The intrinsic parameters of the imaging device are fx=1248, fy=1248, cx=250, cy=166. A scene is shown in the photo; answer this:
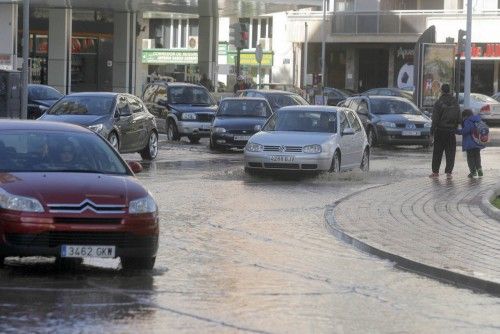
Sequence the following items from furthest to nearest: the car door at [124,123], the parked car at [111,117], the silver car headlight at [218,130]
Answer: the silver car headlight at [218,130]
the car door at [124,123]
the parked car at [111,117]

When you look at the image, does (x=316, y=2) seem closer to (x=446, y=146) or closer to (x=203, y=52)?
(x=203, y=52)

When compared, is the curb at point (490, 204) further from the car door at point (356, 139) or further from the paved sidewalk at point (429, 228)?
the car door at point (356, 139)

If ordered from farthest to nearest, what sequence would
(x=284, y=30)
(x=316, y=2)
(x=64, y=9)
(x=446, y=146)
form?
1. (x=284, y=30)
2. (x=64, y=9)
3. (x=316, y=2)
4. (x=446, y=146)

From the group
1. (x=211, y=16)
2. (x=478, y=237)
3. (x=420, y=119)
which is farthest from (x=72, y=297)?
(x=211, y=16)

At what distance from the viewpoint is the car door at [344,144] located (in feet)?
81.4

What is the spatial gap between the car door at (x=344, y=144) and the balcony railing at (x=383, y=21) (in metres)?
40.3

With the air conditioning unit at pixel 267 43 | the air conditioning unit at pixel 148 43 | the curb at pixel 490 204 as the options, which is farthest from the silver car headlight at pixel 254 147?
the air conditioning unit at pixel 148 43

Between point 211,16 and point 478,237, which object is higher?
point 211,16

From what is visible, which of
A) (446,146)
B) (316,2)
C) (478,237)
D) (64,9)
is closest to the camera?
(478,237)

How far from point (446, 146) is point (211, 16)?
112ft

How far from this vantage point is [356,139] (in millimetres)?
25812

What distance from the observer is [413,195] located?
2017 cm

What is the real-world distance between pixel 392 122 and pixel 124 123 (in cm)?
1063

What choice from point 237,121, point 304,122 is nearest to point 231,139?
point 237,121
